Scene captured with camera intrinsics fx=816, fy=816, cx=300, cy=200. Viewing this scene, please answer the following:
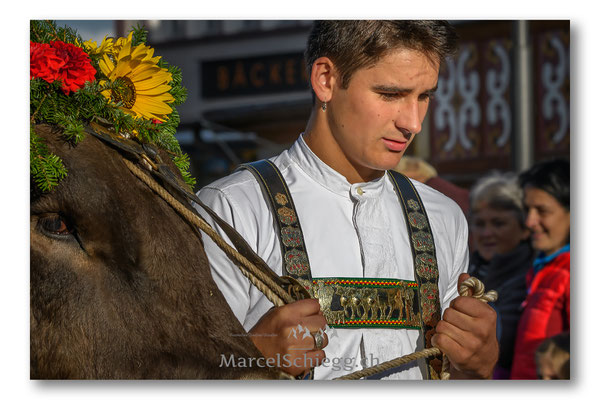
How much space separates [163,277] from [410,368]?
0.81 metres

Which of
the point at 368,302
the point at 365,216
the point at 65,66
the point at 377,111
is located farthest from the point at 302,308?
the point at 65,66

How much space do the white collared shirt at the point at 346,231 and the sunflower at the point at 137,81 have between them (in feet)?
0.85

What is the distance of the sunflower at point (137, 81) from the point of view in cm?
185

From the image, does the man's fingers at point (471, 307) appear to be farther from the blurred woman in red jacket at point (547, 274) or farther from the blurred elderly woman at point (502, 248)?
the blurred woman in red jacket at point (547, 274)

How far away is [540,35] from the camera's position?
7.92 ft

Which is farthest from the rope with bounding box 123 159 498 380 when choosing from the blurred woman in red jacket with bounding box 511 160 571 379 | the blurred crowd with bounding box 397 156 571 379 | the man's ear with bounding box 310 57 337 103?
the man's ear with bounding box 310 57 337 103

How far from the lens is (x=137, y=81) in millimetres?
1918

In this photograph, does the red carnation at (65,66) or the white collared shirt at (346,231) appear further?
the white collared shirt at (346,231)

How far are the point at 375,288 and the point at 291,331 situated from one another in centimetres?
27

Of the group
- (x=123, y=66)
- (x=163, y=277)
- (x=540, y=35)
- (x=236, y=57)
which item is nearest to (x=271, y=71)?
(x=236, y=57)

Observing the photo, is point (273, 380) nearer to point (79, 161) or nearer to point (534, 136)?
point (79, 161)

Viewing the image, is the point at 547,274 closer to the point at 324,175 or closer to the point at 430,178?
the point at 430,178

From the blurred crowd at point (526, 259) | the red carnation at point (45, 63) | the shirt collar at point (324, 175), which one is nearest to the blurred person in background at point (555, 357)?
the blurred crowd at point (526, 259)

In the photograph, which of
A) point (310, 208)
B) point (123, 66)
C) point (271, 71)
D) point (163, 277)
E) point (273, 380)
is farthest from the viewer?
point (271, 71)
